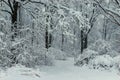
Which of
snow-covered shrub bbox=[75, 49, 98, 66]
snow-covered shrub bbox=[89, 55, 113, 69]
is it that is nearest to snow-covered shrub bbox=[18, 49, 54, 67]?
snow-covered shrub bbox=[89, 55, 113, 69]

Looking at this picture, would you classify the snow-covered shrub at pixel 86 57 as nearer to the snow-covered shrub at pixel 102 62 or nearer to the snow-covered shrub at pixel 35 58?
the snow-covered shrub at pixel 102 62

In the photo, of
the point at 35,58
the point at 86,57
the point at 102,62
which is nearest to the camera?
the point at 35,58

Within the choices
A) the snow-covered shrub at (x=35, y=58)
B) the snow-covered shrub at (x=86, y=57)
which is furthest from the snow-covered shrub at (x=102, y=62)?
the snow-covered shrub at (x=35, y=58)

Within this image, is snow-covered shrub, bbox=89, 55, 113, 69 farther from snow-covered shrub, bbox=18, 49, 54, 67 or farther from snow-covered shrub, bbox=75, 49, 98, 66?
snow-covered shrub, bbox=18, 49, 54, 67

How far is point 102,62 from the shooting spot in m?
17.4

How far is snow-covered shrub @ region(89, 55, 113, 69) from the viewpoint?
17.0 m

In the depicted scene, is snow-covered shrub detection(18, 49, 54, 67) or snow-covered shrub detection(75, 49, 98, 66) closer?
snow-covered shrub detection(18, 49, 54, 67)

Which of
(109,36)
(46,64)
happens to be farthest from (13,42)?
(109,36)

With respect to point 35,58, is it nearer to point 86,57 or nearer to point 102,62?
point 102,62

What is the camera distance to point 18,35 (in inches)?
547

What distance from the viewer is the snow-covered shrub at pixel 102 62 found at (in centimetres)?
1699

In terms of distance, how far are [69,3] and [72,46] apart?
95.4 feet

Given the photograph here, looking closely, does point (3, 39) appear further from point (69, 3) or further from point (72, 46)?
point (72, 46)

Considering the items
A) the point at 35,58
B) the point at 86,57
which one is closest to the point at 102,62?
the point at 86,57
